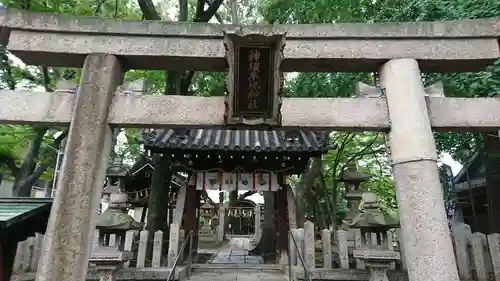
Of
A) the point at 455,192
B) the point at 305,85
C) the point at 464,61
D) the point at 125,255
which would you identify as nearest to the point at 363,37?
the point at 464,61

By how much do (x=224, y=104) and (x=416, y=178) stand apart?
2509 millimetres

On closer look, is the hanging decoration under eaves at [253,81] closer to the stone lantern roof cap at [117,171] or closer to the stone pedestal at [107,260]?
the stone pedestal at [107,260]

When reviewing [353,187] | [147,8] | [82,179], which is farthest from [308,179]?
[82,179]

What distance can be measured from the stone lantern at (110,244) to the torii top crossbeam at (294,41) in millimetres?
2953

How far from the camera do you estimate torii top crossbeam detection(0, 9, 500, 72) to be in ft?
14.6

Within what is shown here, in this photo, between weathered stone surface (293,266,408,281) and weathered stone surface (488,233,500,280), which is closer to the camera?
weathered stone surface (488,233,500,280)

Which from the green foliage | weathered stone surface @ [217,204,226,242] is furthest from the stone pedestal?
weathered stone surface @ [217,204,226,242]

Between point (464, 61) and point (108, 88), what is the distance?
479 cm

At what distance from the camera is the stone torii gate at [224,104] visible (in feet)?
12.7

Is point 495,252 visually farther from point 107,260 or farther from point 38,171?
point 38,171

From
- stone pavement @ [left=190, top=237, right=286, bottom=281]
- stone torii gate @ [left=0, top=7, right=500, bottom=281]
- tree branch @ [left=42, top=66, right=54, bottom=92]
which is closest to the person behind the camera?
stone torii gate @ [left=0, top=7, right=500, bottom=281]

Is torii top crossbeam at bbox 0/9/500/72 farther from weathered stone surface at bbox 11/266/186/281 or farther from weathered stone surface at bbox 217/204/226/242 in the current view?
weathered stone surface at bbox 217/204/226/242

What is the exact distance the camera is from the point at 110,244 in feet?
19.6

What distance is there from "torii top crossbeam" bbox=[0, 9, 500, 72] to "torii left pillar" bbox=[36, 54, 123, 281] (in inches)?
13.9
